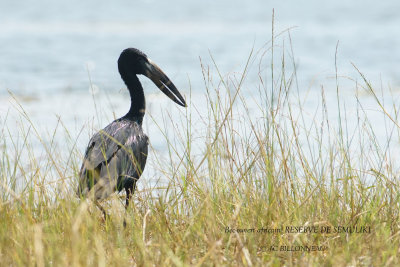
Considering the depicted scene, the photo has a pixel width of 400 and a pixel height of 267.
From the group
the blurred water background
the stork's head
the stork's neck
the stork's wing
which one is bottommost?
the stork's wing

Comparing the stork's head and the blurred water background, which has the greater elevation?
the blurred water background

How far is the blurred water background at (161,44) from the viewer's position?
12707mm

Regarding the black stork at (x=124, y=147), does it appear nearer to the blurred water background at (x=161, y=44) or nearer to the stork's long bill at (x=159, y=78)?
the stork's long bill at (x=159, y=78)

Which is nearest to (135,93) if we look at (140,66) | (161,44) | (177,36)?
(140,66)

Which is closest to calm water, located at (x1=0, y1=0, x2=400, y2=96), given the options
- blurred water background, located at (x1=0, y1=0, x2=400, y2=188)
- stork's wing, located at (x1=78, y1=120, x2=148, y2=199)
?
blurred water background, located at (x1=0, y1=0, x2=400, y2=188)

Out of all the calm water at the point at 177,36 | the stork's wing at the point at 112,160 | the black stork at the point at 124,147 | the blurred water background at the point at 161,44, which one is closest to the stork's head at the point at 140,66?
the black stork at the point at 124,147

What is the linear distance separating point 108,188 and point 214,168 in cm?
70

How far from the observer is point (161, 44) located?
20484 millimetres

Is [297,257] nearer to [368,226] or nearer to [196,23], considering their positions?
[368,226]

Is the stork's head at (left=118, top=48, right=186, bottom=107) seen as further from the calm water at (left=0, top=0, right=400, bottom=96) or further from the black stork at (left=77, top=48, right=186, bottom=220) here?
the calm water at (left=0, top=0, right=400, bottom=96)

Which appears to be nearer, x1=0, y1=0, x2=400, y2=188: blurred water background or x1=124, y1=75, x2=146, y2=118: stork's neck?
x1=124, y1=75, x2=146, y2=118: stork's neck

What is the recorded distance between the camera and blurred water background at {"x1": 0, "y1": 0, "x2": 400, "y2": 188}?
12.7 m

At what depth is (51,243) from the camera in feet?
11.6

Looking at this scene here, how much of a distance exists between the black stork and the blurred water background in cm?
34
